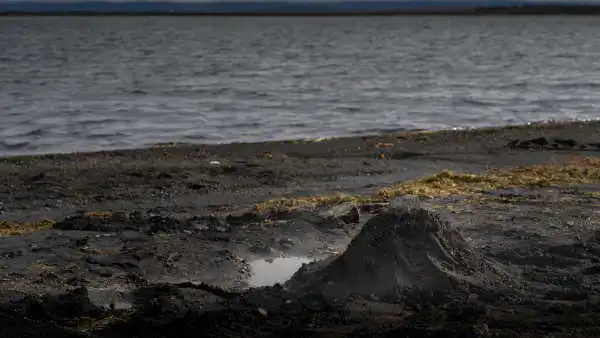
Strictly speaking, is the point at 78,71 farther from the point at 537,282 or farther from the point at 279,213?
the point at 537,282

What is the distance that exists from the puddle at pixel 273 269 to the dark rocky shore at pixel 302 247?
0.11 feet

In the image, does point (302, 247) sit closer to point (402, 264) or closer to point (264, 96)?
point (402, 264)

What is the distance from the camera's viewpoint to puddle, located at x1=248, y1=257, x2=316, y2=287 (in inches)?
293

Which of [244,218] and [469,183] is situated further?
[469,183]

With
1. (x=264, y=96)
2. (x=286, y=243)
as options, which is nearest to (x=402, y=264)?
(x=286, y=243)

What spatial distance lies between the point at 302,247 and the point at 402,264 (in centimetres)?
150

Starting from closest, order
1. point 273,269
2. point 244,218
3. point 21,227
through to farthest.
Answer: point 273,269
point 244,218
point 21,227

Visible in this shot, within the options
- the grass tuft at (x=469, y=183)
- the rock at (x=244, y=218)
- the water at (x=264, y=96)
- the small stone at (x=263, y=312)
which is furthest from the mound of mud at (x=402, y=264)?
the water at (x=264, y=96)

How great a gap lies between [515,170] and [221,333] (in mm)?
7530

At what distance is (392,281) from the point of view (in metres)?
6.84

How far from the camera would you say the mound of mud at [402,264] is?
6805 mm

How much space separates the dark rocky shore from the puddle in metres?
0.03

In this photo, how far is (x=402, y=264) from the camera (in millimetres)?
6973

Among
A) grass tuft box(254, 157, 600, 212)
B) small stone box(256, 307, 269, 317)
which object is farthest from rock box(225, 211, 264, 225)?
small stone box(256, 307, 269, 317)
